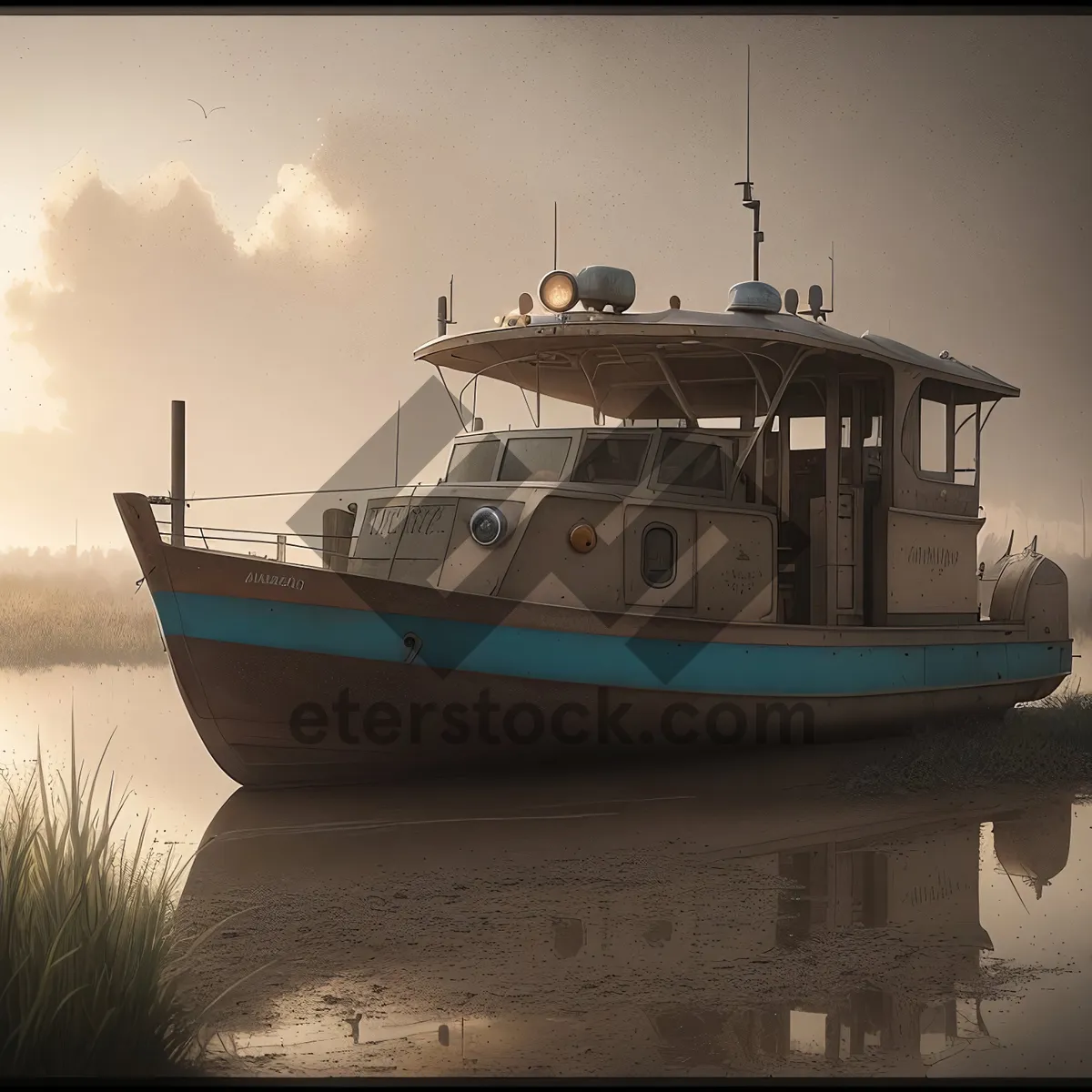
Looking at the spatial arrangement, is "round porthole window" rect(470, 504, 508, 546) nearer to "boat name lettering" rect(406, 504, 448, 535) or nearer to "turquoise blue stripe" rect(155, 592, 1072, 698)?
"boat name lettering" rect(406, 504, 448, 535)

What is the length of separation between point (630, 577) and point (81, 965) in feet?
21.7

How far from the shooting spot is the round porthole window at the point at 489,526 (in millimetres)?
9617

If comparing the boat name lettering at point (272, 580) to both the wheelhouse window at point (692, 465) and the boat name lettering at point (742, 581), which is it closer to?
the wheelhouse window at point (692, 465)

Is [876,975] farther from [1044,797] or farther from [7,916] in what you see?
[1044,797]

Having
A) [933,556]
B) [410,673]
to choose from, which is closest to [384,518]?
[410,673]

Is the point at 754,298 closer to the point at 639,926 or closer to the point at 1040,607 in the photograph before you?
the point at 1040,607

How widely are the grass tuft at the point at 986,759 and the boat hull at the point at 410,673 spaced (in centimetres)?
131

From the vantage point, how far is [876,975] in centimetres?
529

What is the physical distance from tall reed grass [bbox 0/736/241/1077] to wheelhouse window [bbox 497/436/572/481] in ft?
21.2

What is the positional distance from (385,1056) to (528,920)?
1.85 meters

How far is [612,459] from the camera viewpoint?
10.7m

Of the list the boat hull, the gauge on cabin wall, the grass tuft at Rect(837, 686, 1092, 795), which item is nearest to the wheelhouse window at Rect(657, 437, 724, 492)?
the gauge on cabin wall

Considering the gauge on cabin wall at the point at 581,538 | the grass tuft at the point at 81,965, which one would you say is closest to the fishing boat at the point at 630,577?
the gauge on cabin wall at the point at 581,538

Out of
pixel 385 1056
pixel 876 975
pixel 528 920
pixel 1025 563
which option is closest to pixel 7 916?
pixel 385 1056
